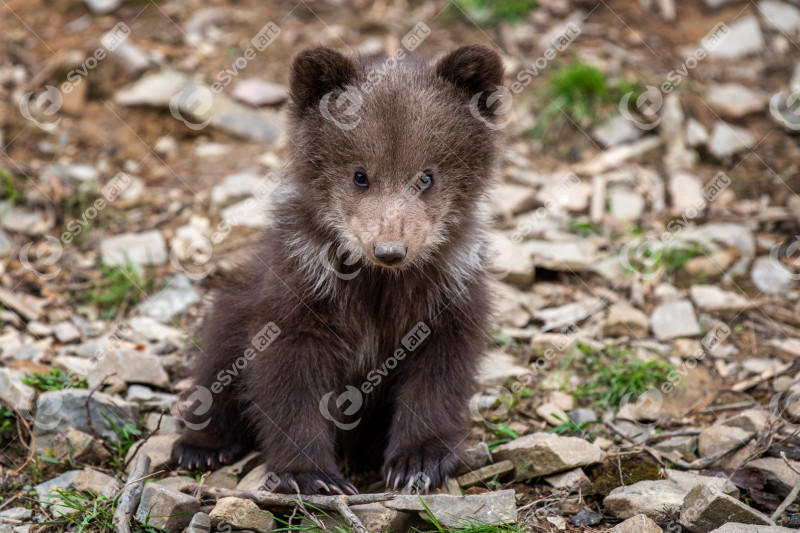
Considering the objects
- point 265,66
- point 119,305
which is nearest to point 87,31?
point 265,66

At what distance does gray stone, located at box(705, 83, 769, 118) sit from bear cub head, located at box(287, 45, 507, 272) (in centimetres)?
504

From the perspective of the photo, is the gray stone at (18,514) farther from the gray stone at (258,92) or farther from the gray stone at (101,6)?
the gray stone at (101,6)

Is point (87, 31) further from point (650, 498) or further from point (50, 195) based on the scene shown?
point (650, 498)

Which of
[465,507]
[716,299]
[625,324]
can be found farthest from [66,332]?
[716,299]

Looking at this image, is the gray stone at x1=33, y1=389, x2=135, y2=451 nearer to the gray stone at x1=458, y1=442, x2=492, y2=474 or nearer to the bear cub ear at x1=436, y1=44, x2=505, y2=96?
the gray stone at x1=458, y1=442, x2=492, y2=474

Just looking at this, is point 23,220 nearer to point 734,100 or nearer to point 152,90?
point 152,90

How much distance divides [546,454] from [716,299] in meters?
3.05

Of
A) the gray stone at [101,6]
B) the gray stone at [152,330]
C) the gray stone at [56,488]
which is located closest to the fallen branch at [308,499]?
the gray stone at [56,488]

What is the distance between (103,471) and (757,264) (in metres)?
6.11

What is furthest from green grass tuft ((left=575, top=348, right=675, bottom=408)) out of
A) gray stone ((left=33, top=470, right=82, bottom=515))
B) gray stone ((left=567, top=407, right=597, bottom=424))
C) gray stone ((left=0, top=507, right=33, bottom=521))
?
gray stone ((left=0, top=507, right=33, bottom=521))

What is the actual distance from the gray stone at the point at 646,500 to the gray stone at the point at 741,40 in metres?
7.13

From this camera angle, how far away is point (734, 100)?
30.9 feet

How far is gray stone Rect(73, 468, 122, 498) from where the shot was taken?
16.9 feet

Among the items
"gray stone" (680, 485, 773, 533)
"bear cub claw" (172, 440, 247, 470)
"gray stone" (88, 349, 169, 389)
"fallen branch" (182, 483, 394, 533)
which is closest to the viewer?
"gray stone" (680, 485, 773, 533)
